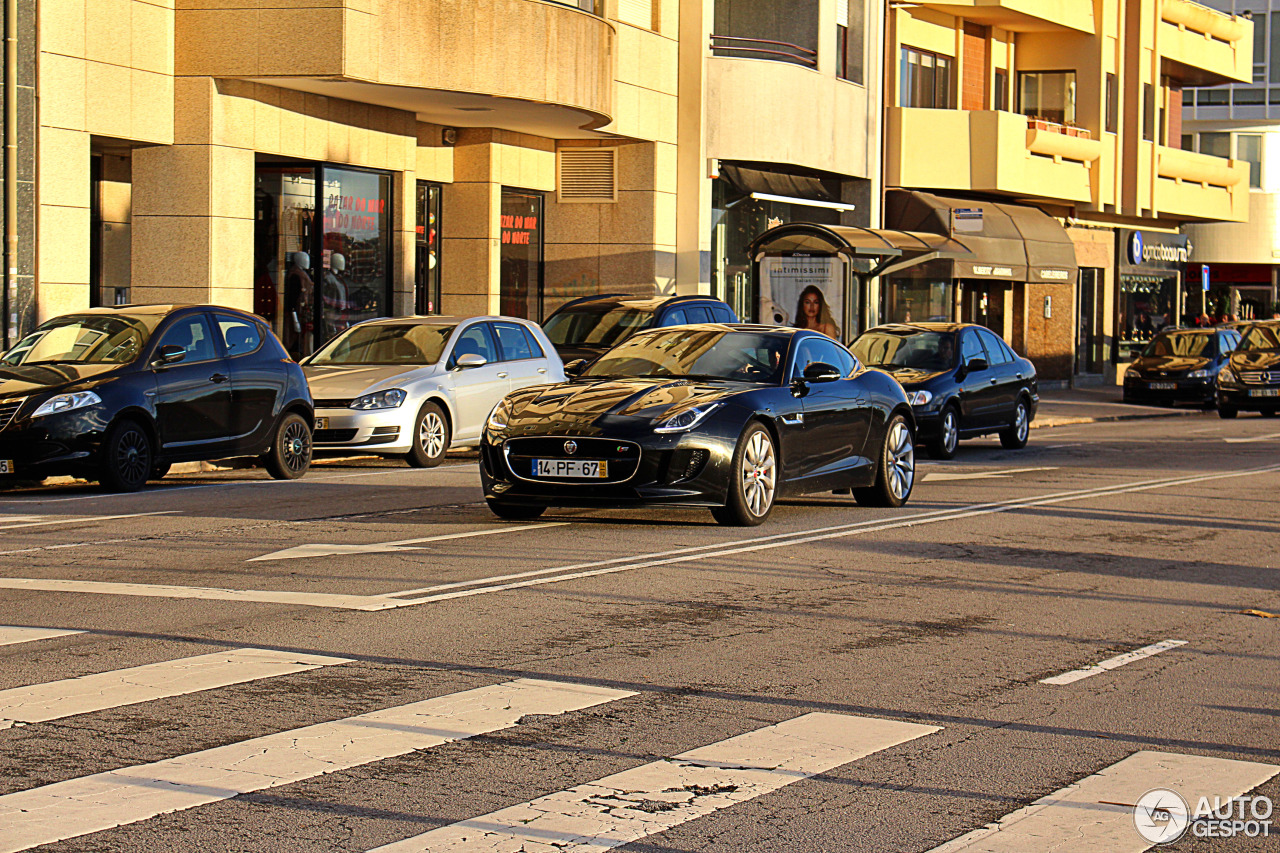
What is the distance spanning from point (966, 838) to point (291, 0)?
19716 millimetres

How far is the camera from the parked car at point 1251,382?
3328cm

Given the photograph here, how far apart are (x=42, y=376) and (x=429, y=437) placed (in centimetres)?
451

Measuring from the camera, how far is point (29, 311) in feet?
68.9

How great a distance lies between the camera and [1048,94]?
46.9m

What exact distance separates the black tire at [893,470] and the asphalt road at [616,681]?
1.13 meters

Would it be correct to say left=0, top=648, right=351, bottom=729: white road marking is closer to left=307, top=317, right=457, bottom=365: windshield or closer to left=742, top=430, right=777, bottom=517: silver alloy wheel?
left=742, top=430, right=777, bottom=517: silver alloy wheel

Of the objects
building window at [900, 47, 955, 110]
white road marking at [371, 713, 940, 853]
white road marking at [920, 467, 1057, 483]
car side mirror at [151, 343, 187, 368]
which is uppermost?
building window at [900, 47, 955, 110]

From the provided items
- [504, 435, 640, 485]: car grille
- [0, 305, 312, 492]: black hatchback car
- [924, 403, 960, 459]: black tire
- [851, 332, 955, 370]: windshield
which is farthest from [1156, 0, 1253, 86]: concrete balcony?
[504, 435, 640, 485]: car grille

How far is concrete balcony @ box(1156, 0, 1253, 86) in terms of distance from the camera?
51.6 m

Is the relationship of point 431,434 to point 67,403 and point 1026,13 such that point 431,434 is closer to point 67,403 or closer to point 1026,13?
point 67,403

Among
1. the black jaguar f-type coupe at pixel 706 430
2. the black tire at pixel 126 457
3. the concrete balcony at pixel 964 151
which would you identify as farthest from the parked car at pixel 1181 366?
the black tire at pixel 126 457

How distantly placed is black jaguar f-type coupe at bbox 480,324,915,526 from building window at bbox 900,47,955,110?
90.0 feet

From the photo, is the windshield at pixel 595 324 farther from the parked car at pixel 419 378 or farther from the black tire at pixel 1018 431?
the black tire at pixel 1018 431

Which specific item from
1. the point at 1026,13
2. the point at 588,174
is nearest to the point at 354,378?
the point at 588,174
